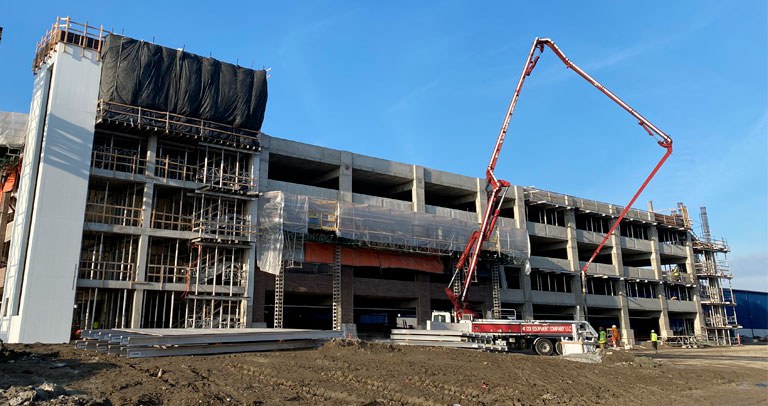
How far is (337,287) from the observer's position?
35031 millimetres

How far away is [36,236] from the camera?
2639 centimetres

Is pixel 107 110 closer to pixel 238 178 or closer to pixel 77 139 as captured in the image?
pixel 77 139

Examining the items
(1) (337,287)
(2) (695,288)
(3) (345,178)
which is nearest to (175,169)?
(3) (345,178)

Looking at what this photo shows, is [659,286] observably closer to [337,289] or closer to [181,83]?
[337,289]

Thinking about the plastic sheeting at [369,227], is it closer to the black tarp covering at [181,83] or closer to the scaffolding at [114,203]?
the black tarp covering at [181,83]

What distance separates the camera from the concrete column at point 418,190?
4088 cm

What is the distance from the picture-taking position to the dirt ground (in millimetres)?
13758

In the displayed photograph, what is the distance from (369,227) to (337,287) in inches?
161

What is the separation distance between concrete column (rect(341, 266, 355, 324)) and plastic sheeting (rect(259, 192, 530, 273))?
103 inches

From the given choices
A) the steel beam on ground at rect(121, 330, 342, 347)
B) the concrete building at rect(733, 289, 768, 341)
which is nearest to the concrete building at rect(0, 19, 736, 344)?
the steel beam on ground at rect(121, 330, 342, 347)

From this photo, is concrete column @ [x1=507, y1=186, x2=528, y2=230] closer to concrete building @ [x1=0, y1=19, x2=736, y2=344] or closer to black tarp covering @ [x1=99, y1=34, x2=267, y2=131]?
concrete building @ [x1=0, y1=19, x2=736, y2=344]

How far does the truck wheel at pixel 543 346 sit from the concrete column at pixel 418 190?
13088 millimetres

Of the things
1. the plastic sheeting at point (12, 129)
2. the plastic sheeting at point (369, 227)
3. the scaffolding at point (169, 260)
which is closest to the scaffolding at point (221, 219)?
the plastic sheeting at point (369, 227)

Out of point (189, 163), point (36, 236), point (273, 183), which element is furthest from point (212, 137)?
point (36, 236)
